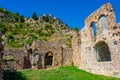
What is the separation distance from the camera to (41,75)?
23.8m

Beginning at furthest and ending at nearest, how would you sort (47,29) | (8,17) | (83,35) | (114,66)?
(8,17) → (47,29) → (83,35) → (114,66)

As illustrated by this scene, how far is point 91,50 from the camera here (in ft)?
87.9

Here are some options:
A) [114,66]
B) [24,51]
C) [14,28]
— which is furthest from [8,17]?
[114,66]

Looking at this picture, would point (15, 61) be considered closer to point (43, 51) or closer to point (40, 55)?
point (40, 55)

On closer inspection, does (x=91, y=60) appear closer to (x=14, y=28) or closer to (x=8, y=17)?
(x=14, y=28)

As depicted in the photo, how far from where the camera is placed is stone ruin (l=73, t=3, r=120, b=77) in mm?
23438

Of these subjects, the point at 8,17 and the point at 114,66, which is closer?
the point at 114,66

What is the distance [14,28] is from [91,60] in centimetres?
5018

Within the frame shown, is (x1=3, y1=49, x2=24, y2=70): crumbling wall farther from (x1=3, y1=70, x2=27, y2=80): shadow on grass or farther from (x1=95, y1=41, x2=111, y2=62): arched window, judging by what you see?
(x1=95, y1=41, x2=111, y2=62): arched window

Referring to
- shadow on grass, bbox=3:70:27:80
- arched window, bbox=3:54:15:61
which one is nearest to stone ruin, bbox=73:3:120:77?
shadow on grass, bbox=3:70:27:80

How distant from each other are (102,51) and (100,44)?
3.25ft

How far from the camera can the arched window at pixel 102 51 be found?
1001 inches

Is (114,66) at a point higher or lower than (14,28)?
lower

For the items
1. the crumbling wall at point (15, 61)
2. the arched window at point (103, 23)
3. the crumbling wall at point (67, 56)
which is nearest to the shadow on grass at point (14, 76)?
the crumbling wall at point (15, 61)
